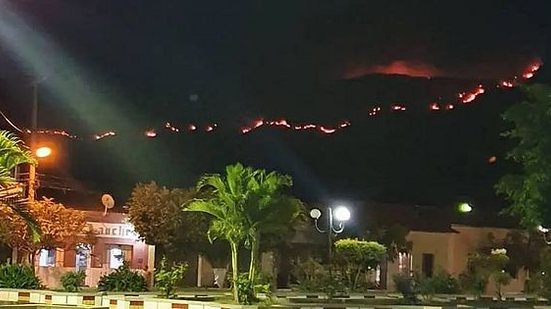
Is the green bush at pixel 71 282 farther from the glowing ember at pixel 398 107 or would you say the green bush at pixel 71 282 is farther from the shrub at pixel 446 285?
the glowing ember at pixel 398 107

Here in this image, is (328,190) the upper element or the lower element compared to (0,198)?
upper

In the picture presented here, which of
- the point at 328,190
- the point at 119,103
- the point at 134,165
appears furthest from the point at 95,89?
the point at 328,190

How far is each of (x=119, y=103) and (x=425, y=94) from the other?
1727 cm

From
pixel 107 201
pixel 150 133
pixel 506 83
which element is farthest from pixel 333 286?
pixel 150 133

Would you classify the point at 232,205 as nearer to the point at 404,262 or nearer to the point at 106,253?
the point at 106,253

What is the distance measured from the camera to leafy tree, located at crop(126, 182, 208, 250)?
33.9 metres

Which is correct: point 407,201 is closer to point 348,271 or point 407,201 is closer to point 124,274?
point 348,271

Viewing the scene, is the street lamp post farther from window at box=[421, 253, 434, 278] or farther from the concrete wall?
window at box=[421, 253, 434, 278]

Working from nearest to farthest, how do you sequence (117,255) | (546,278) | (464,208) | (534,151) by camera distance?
(534,151) → (546,278) → (117,255) → (464,208)

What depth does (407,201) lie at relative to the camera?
177ft

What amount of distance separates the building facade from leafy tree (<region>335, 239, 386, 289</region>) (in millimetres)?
7138

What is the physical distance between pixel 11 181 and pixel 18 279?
369 inches

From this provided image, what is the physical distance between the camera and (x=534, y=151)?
18.3m

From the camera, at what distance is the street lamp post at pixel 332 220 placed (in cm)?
3606
